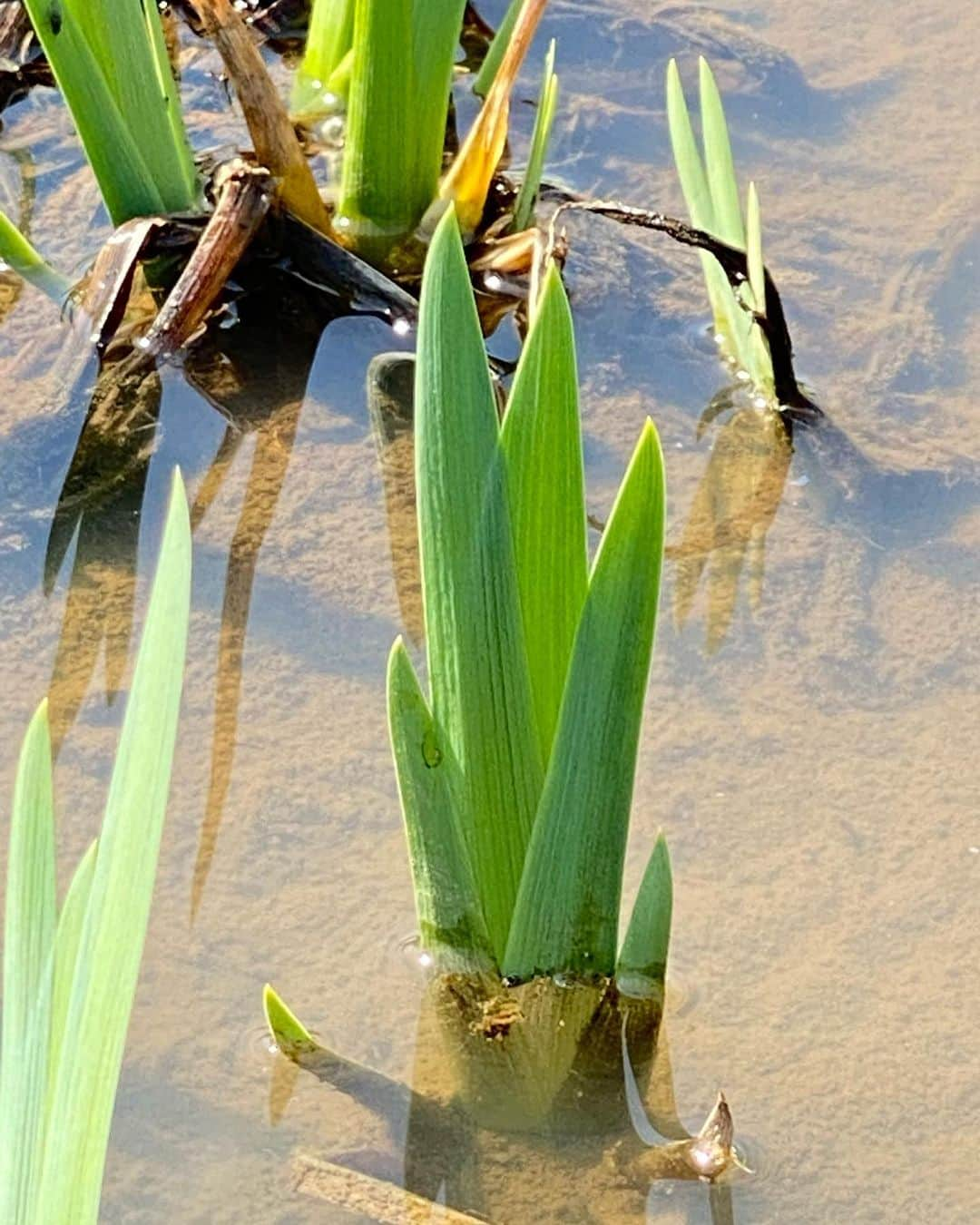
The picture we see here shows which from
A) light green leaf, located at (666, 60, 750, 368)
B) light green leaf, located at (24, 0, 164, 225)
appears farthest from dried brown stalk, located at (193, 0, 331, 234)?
light green leaf, located at (666, 60, 750, 368)

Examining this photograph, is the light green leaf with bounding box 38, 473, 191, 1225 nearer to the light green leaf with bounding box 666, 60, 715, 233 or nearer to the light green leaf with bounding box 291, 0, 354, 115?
the light green leaf with bounding box 666, 60, 715, 233

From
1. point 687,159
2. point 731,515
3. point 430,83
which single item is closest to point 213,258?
Answer: point 430,83

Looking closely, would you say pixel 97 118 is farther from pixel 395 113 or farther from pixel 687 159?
pixel 687 159

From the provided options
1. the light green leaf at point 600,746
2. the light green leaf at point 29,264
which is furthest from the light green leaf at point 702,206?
the light green leaf at point 600,746

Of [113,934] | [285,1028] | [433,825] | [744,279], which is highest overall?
[113,934]

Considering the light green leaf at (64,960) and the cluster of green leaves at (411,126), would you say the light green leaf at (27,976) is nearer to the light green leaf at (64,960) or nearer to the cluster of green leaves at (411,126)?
the light green leaf at (64,960)

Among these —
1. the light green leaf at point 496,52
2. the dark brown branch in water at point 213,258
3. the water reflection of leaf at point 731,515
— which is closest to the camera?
the water reflection of leaf at point 731,515

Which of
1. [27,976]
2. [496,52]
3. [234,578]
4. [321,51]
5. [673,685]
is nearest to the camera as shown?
[27,976]

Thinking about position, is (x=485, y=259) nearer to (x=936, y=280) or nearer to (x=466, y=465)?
(x=936, y=280)
